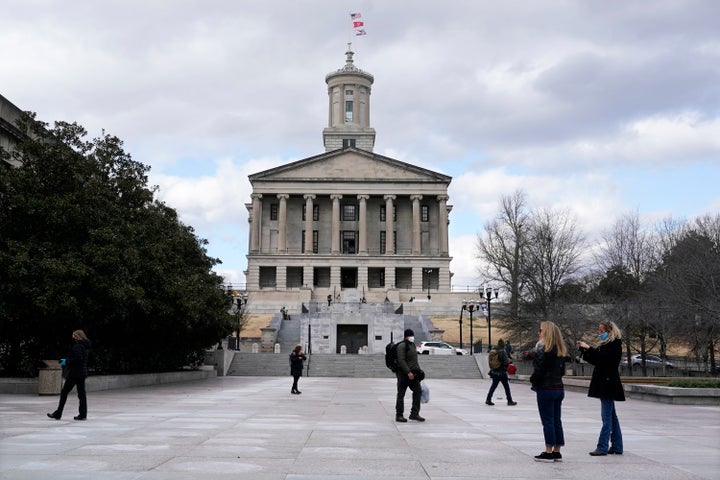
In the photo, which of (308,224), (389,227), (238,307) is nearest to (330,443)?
(238,307)

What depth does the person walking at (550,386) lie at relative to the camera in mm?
8969

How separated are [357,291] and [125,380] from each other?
53.7m

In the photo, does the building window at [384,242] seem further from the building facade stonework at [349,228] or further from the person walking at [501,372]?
the person walking at [501,372]

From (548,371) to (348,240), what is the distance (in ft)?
263

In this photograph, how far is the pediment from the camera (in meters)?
85.8

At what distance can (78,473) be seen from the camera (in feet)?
25.0

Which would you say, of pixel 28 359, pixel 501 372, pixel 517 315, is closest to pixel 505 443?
pixel 501 372

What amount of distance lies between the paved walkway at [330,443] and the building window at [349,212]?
71.5m

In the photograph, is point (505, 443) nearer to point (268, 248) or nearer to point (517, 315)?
point (517, 315)

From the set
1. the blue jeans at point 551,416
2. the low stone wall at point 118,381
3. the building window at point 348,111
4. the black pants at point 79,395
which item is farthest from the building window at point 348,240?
the blue jeans at point 551,416

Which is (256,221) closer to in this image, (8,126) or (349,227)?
(349,227)

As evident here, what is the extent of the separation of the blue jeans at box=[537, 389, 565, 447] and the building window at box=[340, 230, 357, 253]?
79.1 meters

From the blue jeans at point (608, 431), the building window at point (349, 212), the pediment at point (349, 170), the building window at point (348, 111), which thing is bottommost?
the blue jeans at point (608, 431)

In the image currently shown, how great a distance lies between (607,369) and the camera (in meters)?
9.59
